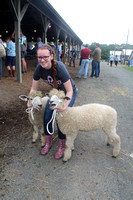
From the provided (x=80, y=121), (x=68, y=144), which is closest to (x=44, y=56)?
(x=80, y=121)

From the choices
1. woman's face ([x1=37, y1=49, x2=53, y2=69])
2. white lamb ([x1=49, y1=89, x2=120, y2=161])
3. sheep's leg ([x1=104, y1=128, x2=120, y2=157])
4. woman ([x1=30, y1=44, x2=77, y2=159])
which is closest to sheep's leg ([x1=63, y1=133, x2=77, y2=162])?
white lamb ([x1=49, y1=89, x2=120, y2=161])

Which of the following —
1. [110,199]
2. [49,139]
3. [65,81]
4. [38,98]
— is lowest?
[110,199]

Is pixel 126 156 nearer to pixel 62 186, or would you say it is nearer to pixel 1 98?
pixel 62 186

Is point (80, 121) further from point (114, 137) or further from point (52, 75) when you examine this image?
point (52, 75)

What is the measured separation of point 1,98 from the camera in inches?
182

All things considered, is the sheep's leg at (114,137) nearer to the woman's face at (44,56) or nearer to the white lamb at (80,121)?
the white lamb at (80,121)

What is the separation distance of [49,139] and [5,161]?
73 cm

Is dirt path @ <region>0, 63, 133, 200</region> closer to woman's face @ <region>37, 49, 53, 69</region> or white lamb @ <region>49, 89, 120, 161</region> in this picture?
white lamb @ <region>49, 89, 120, 161</region>

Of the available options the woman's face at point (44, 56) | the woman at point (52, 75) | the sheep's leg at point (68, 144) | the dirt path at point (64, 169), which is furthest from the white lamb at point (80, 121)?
the woman's face at point (44, 56)

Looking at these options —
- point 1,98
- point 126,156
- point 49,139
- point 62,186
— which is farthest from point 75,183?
point 1,98

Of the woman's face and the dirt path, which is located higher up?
the woman's face

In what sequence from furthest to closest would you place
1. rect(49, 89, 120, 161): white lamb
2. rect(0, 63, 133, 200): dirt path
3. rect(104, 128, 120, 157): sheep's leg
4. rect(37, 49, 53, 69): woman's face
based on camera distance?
rect(104, 128, 120, 157): sheep's leg < rect(49, 89, 120, 161): white lamb < rect(37, 49, 53, 69): woman's face < rect(0, 63, 133, 200): dirt path

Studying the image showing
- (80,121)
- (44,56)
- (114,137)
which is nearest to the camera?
(44,56)

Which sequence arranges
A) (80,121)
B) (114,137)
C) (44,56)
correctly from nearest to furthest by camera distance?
1. (44,56)
2. (80,121)
3. (114,137)
